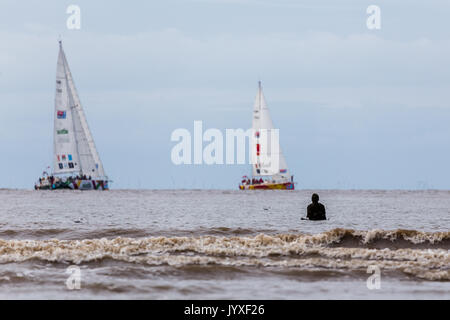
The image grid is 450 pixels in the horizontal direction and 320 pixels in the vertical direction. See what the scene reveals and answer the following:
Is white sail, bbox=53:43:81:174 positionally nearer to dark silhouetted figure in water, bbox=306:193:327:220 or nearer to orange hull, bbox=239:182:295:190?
orange hull, bbox=239:182:295:190

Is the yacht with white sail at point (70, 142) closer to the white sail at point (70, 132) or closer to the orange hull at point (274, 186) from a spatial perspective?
the white sail at point (70, 132)

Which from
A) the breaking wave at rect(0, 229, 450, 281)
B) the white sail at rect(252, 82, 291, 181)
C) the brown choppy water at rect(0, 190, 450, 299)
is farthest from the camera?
the white sail at rect(252, 82, 291, 181)

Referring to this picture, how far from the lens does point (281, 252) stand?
17172mm

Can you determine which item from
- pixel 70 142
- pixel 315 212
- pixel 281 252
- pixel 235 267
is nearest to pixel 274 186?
pixel 70 142

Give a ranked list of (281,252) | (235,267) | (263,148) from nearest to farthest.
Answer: (235,267) → (281,252) → (263,148)

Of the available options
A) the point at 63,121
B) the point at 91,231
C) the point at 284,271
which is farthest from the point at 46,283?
the point at 63,121

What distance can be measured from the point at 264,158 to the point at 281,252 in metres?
94.7

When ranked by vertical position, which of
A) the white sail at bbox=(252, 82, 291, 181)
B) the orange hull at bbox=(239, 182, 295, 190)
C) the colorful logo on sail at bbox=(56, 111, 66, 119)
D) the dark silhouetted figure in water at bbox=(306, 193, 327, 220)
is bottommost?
the orange hull at bbox=(239, 182, 295, 190)

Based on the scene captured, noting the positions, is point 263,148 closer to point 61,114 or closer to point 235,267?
point 61,114

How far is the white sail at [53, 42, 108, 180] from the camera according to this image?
103062mm

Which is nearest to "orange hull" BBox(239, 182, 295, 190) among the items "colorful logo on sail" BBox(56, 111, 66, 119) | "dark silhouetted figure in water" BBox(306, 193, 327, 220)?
"colorful logo on sail" BBox(56, 111, 66, 119)

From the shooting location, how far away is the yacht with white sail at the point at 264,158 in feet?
348

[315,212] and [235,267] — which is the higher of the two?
[315,212]

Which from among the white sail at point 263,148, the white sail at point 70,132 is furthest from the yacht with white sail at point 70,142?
the white sail at point 263,148
